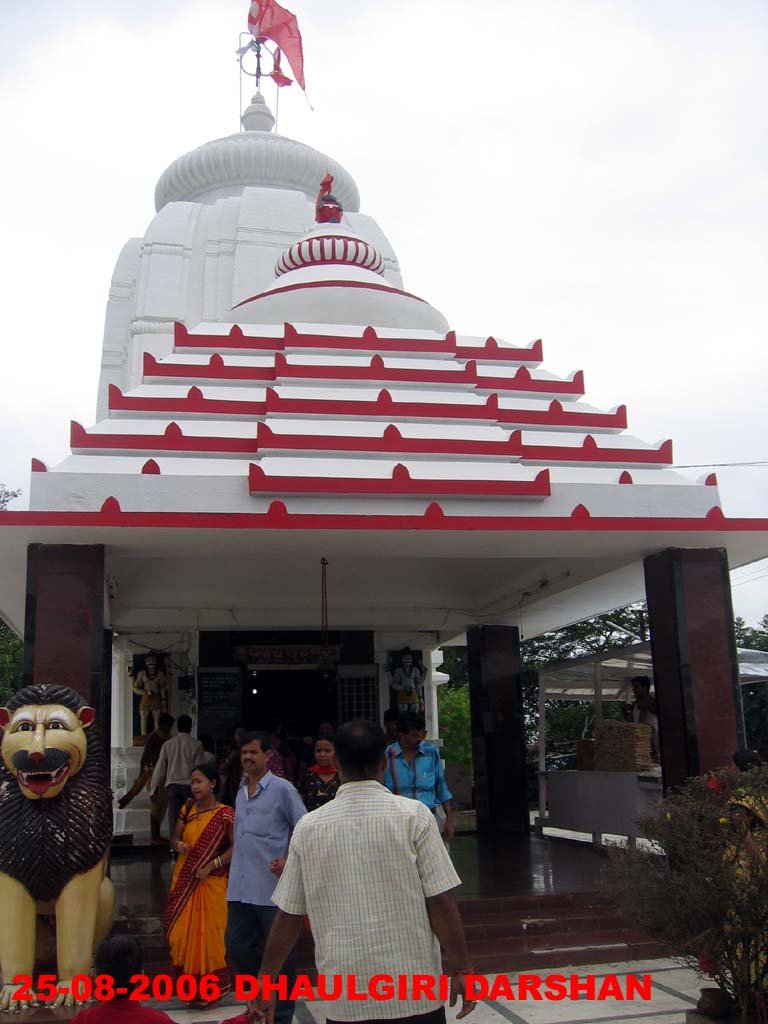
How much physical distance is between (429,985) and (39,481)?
16.8ft

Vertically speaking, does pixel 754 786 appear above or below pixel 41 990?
above

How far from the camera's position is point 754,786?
4.48 metres

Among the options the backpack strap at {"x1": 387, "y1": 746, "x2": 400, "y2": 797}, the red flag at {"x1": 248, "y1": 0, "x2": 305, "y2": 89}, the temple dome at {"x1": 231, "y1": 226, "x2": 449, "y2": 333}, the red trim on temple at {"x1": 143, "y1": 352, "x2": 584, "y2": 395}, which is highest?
the red flag at {"x1": 248, "y1": 0, "x2": 305, "y2": 89}

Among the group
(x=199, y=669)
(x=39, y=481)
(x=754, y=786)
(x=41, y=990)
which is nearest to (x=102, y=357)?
(x=199, y=669)

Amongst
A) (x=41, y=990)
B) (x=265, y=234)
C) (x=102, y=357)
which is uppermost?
(x=265, y=234)

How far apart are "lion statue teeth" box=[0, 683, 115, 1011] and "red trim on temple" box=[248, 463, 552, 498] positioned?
2.24m

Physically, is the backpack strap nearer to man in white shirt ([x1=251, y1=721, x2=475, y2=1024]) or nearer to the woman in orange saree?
the woman in orange saree

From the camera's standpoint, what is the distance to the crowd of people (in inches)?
110

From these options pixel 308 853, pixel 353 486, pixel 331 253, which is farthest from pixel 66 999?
pixel 331 253

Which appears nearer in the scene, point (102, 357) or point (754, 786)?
point (754, 786)

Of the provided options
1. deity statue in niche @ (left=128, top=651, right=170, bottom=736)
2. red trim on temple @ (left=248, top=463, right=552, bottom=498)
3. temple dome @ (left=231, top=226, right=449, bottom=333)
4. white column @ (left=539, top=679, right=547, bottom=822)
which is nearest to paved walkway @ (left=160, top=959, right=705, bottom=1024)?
red trim on temple @ (left=248, top=463, right=552, bottom=498)

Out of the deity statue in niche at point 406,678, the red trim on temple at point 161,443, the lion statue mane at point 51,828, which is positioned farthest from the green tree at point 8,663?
the lion statue mane at point 51,828

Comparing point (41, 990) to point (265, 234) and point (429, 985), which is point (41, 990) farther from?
point (265, 234)

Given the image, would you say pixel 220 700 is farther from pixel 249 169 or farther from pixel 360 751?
pixel 249 169
